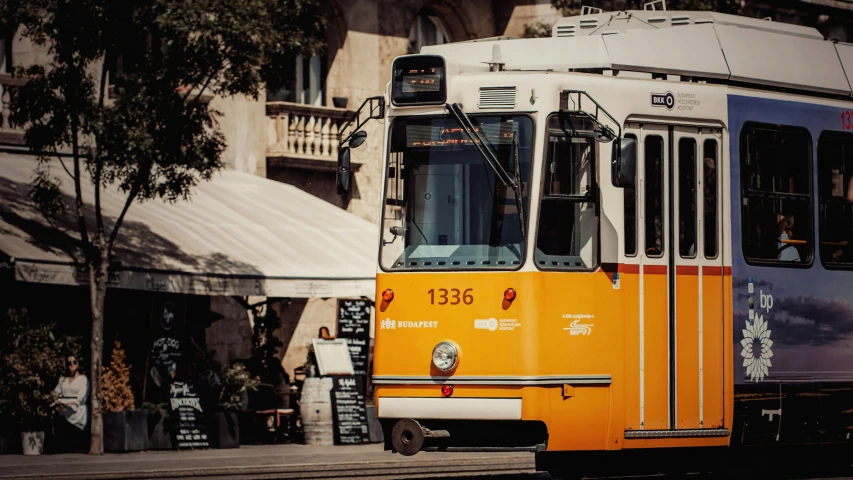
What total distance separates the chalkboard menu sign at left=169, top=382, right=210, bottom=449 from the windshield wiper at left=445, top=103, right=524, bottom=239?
10.5 meters

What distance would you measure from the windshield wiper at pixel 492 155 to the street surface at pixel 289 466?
11.9 ft

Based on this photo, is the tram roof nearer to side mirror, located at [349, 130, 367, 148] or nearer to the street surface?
side mirror, located at [349, 130, 367, 148]

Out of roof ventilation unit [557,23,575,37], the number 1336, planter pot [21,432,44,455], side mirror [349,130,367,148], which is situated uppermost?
roof ventilation unit [557,23,575,37]

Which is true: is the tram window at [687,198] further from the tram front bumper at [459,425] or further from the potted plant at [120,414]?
the potted plant at [120,414]

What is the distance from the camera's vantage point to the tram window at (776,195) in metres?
12.6

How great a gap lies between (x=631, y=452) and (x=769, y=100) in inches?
126

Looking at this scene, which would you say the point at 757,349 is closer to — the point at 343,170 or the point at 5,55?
the point at 343,170

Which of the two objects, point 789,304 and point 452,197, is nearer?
point 452,197

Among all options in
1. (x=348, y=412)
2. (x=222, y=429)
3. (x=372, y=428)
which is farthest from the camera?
(x=372, y=428)

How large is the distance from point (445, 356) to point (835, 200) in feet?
13.0

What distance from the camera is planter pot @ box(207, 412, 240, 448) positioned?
71.5 ft

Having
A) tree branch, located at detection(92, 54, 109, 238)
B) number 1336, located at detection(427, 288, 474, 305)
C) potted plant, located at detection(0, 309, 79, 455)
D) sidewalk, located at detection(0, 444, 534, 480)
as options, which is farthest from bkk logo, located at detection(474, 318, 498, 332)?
potted plant, located at detection(0, 309, 79, 455)

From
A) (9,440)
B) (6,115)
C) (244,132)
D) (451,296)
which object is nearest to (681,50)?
(451,296)

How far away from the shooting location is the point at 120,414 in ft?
67.4
